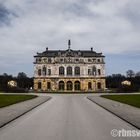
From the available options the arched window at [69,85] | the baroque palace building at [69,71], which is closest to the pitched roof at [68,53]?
the baroque palace building at [69,71]

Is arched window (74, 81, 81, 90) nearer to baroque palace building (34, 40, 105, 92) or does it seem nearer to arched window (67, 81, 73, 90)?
baroque palace building (34, 40, 105, 92)

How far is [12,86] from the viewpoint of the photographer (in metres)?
91.6

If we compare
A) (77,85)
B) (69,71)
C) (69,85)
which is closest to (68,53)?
(69,71)

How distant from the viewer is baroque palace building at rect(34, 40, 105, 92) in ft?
401

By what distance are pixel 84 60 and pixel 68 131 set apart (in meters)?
113

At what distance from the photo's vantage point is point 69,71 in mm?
123625

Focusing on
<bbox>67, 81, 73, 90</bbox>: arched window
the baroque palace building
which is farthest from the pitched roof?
<bbox>67, 81, 73, 90</bbox>: arched window

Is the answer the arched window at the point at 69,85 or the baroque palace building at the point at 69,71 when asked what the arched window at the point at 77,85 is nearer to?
the baroque palace building at the point at 69,71

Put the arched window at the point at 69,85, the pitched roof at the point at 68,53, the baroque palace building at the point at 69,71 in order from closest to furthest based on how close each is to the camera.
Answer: the baroque palace building at the point at 69,71 < the arched window at the point at 69,85 < the pitched roof at the point at 68,53

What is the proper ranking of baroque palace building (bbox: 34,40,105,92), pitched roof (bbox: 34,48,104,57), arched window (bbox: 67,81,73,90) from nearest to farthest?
baroque palace building (bbox: 34,40,105,92)
arched window (bbox: 67,81,73,90)
pitched roof (bbox: 34,48,104,57)

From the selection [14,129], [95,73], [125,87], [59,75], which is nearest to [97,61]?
Answer: [95,73]

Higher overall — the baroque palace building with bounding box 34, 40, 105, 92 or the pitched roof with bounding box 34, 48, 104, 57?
the pitched roof with bounding box 34, 48, 104, 57

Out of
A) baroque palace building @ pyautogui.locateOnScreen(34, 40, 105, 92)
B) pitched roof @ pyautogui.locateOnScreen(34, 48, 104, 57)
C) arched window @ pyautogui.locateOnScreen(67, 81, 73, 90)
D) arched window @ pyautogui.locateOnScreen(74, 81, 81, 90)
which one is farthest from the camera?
pitched roof @ pyautogui.locateOnScreen(34, 48, 104, 57)

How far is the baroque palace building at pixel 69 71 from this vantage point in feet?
401
